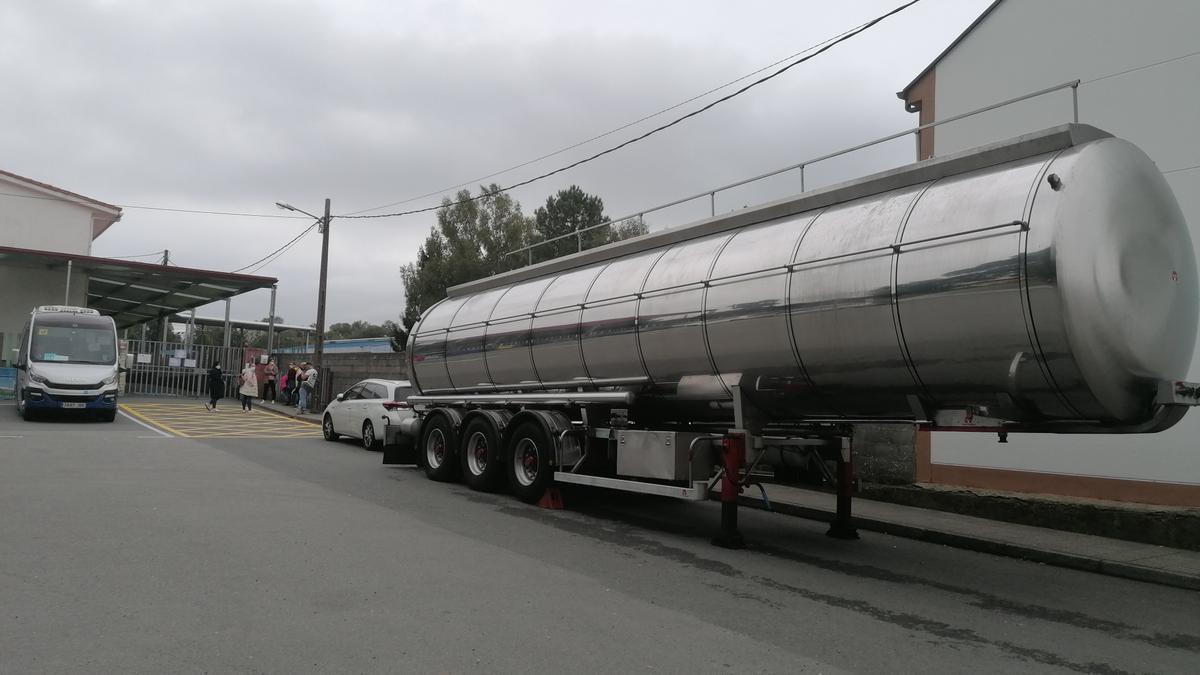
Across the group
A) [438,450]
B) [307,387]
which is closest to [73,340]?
[307,387]

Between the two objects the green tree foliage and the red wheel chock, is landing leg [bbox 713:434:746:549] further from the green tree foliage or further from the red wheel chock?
the green tree foliage

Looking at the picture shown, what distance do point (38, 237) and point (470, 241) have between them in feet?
74.8

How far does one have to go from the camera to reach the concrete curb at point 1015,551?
7199 mm

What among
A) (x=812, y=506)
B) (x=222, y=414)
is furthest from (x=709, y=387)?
(x=222, y=414)

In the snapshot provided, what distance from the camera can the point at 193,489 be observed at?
982cm

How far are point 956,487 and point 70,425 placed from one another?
1846cm

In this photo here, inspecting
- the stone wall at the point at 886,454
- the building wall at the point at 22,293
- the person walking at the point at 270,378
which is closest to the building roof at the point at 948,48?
the stone wall at the point at 886,454

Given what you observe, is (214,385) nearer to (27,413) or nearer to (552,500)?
(27,413)

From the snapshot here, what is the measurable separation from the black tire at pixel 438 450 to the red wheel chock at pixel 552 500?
2324 mm

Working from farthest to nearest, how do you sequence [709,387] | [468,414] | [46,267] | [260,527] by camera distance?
[46,267] < [468,414] < [709,387] < [260,527]

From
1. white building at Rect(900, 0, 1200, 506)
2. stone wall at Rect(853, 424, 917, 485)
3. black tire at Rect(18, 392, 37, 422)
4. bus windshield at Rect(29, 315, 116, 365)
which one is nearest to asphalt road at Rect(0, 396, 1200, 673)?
stone wall at Rect(853, 424, 917, 485)

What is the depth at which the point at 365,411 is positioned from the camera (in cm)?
1683

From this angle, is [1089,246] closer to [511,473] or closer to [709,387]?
[709,387]

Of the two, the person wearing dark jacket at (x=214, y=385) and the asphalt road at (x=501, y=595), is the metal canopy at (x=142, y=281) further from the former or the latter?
the asphalt road at (x=501, y=595)
